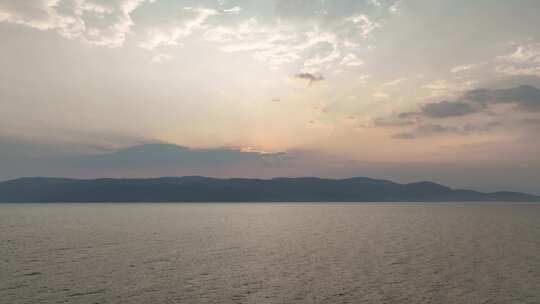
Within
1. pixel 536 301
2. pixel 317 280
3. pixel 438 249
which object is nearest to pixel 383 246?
pixel 438 249

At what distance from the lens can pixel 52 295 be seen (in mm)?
31609

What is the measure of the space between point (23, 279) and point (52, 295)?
8.74 meters

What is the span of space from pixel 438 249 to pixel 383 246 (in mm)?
8628

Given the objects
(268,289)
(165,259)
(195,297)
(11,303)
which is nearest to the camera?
(11,303)

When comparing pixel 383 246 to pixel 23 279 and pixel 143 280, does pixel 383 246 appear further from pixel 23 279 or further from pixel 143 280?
pixel 23 279

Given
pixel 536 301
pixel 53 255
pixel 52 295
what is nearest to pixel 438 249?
pixel 536 301

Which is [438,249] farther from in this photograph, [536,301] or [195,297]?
[195,297]

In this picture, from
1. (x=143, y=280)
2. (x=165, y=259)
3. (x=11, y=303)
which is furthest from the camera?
(x=165, y=259)

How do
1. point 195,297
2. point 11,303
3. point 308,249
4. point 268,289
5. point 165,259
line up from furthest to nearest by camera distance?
1. point 308,249
2. point 165,259
3. point 268,289
4. point 195,297
5. point 11,303

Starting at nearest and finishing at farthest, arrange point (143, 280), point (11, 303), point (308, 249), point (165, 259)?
point (11, 303) < point (143, 280) < point (165, 259) < point (308, 249)

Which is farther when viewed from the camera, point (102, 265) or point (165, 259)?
point (165, 259)

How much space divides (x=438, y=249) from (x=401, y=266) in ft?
65.4

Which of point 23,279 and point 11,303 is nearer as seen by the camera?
point 11,303

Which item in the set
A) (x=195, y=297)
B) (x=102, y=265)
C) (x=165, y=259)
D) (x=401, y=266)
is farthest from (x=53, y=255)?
(x=401, y=266)
